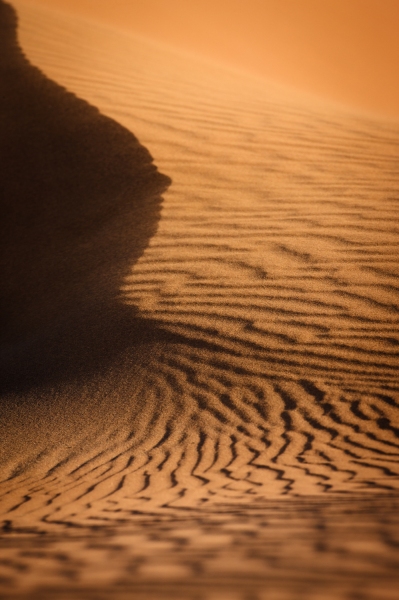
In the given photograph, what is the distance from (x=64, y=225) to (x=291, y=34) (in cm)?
2783

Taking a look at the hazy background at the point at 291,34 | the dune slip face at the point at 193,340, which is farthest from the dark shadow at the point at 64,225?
the hazy background at the point at 291,34

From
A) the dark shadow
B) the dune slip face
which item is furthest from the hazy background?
the dark shadow

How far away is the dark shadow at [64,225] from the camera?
5336 mm

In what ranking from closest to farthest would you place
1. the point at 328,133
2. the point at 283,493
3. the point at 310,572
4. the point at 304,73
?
the point at 310,572
the point at 283,493
the point at 328,133
the point at 304,73

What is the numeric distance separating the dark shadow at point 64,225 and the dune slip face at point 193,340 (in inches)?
1.0

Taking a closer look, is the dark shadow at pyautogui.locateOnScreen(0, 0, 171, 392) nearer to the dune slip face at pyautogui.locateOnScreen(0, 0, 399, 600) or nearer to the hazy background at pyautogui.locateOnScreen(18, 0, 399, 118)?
the dune slip face at pyautogui.locateOnScreen(0, 0, 399, 600)

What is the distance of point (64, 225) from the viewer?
276 inches

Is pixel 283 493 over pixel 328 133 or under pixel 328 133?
under

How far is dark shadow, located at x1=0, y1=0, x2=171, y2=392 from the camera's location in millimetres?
5336

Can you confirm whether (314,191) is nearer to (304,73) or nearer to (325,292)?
(325,292)

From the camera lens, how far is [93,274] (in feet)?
20.2

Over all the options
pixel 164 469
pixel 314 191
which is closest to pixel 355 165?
pixel 314 191

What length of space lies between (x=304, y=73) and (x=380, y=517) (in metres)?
27.8

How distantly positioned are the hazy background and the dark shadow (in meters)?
17.8
